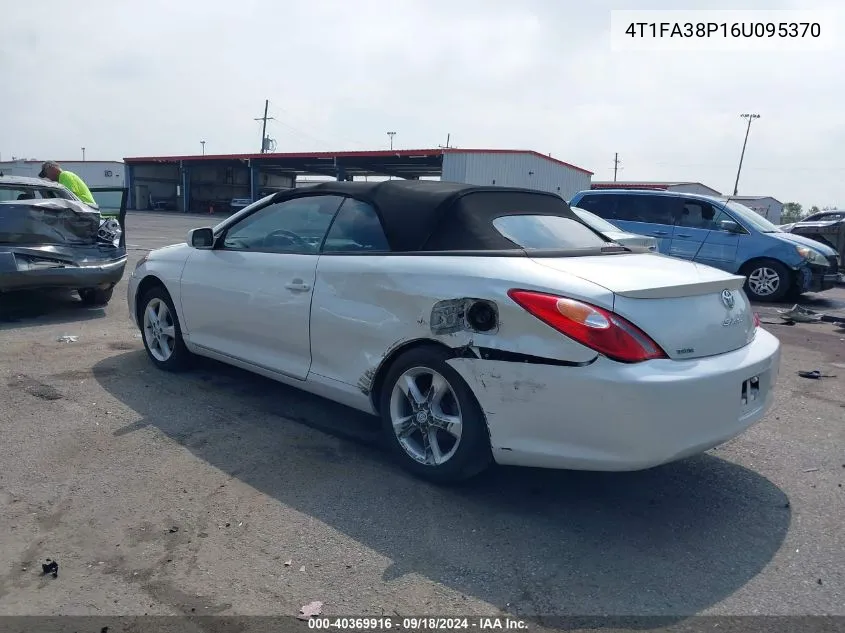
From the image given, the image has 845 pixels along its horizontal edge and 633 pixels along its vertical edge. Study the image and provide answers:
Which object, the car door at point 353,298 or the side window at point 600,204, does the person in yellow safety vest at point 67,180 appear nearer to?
the car door at point 353,298

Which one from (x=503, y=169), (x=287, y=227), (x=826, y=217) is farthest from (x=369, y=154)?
(x=287, y=227)

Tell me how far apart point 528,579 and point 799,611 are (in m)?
1.02

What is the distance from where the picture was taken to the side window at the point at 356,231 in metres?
4.07

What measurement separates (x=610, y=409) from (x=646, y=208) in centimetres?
1007

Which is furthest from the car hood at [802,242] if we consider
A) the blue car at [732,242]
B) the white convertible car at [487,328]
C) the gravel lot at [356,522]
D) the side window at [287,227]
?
the side window at [287,227]

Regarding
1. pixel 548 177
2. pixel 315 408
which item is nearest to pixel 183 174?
pixel 548 177

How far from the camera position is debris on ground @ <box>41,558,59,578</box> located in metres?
2.80

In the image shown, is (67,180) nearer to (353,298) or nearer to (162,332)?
(162,332)

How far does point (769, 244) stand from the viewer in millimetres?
11445

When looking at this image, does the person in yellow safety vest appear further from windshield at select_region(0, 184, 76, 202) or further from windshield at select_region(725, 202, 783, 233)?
windshield at select_region(725, 202, 783, 233)

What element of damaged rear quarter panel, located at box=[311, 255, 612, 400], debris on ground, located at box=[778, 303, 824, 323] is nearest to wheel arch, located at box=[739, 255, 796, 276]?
debris on ground, located at box=[778, 303, 824, 323]

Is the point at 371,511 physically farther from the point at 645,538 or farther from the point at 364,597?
the point at 645,538

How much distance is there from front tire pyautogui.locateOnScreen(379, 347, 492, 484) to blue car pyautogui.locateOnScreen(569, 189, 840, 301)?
878cm

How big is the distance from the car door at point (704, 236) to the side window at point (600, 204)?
1.22 meters
